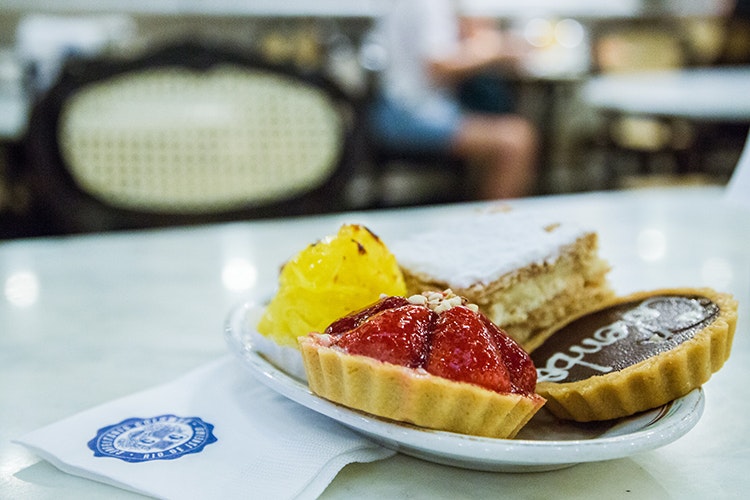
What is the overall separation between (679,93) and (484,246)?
154 inches

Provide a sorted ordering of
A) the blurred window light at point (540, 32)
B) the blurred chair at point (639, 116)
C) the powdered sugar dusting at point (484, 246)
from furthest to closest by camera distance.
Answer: the blurred window light at point (540, 32) → the blurred chair at point (639, 116) → the powdered sugar dusting at point (484, 246)

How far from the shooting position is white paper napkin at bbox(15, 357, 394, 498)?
0.60 metres

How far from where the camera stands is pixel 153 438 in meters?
0.67

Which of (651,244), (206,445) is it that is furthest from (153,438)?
(651,244)

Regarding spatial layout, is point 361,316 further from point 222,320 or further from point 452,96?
Result: point 452,96

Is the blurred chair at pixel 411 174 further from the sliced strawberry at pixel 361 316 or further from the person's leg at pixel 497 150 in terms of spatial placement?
the sliced strawberry at pixel 361 316

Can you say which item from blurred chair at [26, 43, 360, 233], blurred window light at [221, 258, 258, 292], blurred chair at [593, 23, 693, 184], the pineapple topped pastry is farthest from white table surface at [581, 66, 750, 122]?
the pineapple topped pastry

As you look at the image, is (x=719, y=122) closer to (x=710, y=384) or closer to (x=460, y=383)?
(x=710, y=384)

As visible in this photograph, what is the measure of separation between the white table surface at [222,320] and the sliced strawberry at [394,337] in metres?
0.11

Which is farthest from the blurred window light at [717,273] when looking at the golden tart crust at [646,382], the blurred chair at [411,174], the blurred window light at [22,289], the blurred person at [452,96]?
the blurred chair at [411,174]

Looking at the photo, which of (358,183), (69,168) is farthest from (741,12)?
(69,168)

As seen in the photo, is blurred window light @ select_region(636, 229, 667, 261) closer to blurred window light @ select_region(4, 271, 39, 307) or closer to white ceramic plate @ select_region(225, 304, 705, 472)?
white ceramic plate @ select_region(225, 304, 705, 472)

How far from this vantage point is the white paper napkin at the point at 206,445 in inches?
23.6

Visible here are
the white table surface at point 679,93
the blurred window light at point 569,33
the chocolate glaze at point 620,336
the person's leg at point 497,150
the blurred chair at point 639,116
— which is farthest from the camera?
the blurred window light at point 569,33
